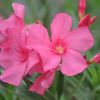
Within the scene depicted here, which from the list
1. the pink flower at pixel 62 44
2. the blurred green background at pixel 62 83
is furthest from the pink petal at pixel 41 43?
the blurred green background at pixel 62 83

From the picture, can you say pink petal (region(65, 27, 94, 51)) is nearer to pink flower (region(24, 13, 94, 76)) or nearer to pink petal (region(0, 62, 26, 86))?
pink flower (region(24, 13, 94, 76))

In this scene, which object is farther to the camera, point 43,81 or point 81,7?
point 81,7

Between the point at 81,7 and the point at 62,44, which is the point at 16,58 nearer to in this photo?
the point at 62,44

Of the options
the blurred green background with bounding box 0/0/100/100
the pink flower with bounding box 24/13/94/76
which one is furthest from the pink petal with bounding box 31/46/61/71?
the blurred green background with bounding box 0/0/100/100

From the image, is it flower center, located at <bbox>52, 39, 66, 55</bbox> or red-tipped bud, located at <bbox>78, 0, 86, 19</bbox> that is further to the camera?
red-tipped bud, located at <bbox>78, 0, 86, 19</bbox>

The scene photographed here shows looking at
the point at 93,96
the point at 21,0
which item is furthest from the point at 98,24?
the point at 93,96

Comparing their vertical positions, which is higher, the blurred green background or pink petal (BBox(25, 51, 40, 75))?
pink petal (BBox(25, 51, 40, 75))

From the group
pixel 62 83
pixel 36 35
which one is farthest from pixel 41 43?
pixel 62 83
